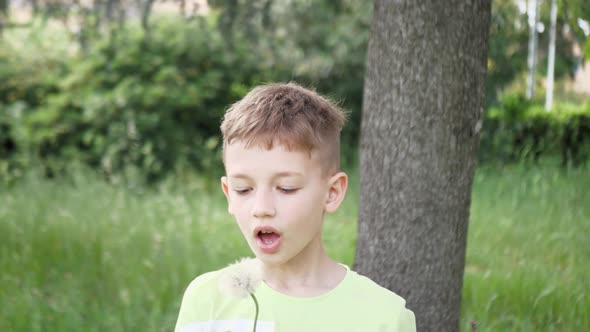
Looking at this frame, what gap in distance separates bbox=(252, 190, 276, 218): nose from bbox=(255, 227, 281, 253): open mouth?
0.06m

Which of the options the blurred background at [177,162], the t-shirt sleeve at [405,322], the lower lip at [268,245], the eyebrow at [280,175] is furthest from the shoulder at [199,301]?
the blurred background at [177,162]

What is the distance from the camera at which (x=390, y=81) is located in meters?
2.89

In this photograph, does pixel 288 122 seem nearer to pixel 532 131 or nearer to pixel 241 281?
pixel 241 281

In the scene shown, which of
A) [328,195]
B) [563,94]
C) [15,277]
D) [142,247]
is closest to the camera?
[328,195]

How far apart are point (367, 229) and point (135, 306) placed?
1.69 meters

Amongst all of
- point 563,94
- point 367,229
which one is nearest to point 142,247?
point 367,229

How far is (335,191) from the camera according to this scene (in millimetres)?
1843

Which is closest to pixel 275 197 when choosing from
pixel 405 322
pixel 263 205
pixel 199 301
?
pixel 263 205

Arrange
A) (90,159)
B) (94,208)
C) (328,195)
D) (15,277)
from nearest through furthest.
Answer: (328,195)
(15,277)
(94,208)
(90,159)

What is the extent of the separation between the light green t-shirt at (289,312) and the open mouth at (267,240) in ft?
0.40

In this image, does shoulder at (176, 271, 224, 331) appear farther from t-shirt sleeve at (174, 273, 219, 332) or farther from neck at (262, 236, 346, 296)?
neck at (262, 236, 346, 296)

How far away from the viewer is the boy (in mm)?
1687

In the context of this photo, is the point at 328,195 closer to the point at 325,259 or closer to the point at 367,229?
the point at 325,259

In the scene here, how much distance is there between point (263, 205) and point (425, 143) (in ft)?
4.43
